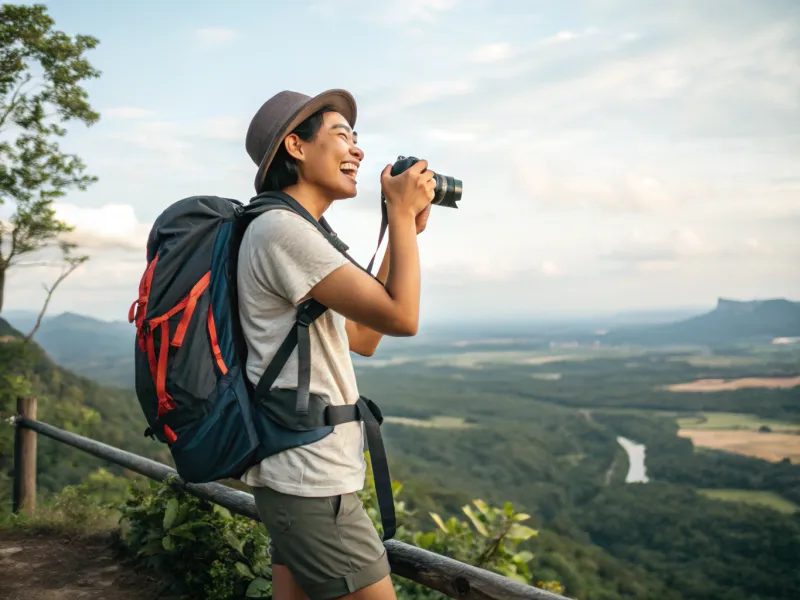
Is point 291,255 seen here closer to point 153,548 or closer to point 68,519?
point 153,548

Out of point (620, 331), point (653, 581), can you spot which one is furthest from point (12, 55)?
point (620, 331)

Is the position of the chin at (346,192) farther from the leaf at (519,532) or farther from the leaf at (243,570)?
the leaf at (519,532)

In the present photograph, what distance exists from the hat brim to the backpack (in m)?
0.09

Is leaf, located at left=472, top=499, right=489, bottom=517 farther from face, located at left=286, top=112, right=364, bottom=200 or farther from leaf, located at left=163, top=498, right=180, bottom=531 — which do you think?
face, located at left=286, top=112, right=364, bottom=200

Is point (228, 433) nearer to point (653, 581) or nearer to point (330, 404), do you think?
point (330, 404)

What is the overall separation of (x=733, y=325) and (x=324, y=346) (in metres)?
120

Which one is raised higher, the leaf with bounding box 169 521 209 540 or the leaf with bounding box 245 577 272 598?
the leaf with bounding box 169 521 209 540

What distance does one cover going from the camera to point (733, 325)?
109688 mm

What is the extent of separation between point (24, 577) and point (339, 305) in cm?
347

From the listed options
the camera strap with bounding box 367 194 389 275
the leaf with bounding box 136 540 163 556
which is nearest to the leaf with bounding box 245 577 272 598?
the leaf with bounding box 136 540 163 556

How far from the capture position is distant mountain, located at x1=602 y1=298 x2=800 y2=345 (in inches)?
3824

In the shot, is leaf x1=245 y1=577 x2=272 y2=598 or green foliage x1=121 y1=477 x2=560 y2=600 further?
green foliage x1=121 y1=477 x2=560 y2=600

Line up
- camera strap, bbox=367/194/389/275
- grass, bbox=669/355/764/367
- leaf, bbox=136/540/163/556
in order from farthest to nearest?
grass, bbox=669/355/764/367 < leaf, bbox=136/540/163/556 < camera strap, bbox=367/194/389/275

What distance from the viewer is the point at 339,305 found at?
129 cm
